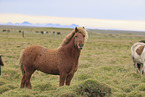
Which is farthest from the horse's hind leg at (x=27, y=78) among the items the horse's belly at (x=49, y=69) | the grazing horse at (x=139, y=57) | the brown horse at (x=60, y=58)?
the grazing horse at (x=139, y=57)

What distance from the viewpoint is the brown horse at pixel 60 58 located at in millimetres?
5156

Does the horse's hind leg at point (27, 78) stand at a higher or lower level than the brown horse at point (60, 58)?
lower

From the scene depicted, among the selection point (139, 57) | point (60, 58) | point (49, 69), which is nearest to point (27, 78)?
point (49, 69)

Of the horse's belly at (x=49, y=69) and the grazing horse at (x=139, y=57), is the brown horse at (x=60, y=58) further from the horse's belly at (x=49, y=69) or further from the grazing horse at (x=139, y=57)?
the grazing horse at (x=139, y=57)

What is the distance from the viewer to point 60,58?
5367mm

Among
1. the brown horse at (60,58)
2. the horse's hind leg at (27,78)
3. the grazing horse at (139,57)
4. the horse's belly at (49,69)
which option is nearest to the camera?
the brown horse at (60,58)

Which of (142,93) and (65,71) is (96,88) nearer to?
(65,71)

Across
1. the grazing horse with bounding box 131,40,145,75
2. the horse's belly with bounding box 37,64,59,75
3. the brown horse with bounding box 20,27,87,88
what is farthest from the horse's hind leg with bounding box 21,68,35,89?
the grazing horse with bounding box 131,40,145,75

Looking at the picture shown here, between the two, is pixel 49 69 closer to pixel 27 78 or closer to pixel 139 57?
pixel 27 78

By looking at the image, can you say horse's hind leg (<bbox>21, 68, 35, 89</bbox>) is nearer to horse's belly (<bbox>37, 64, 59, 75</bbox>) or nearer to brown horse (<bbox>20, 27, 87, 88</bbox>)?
brown horse (<bbox>20, 27, 87, 88</bbox>)

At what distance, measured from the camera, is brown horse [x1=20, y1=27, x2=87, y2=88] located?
5.16 meters

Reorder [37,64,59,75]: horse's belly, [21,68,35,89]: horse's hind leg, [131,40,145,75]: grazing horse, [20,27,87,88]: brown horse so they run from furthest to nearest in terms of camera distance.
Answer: [131,40,145,75]: grazing horse, [21,68,35,89]: horse's hind leg, [37,64,59,75]: horse's belly, [20,27,87,88]: brown horse

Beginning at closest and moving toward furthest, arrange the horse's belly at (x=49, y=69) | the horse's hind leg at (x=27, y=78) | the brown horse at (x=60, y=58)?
the brown horse at (x=60, y=58) < the horse's belly at (x=49, y=69) < the horse's hind leg at (x=27, y=78)

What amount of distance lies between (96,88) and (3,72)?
516cm
